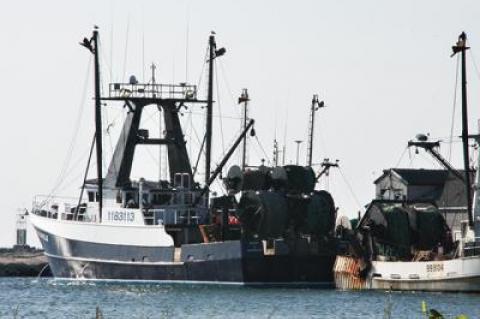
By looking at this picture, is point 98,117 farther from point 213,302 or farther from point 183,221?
point 213,302

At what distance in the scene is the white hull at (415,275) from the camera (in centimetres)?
6850

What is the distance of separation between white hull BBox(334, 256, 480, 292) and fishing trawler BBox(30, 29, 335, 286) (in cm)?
200

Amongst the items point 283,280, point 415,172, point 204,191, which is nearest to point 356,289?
point 283,280

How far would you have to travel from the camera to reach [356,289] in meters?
75.6

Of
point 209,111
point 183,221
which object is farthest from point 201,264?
point 209,111

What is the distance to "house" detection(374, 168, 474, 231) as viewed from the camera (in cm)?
10038

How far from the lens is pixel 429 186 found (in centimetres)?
10381

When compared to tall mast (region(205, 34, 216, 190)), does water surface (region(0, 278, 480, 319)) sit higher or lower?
A: lower

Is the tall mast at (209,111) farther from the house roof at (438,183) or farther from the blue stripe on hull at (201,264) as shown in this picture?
the house roof at (438,183)

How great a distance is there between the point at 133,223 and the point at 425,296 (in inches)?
751

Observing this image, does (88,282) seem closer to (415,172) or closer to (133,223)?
(133,223)

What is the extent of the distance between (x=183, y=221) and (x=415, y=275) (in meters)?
14.8

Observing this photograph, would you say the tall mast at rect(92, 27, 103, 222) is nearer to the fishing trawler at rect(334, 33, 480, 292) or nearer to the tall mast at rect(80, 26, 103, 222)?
the tall mast at rect(80, 26, 103, 222)

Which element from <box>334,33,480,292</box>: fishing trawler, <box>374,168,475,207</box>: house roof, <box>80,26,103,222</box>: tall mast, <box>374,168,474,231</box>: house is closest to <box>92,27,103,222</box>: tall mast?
<box>80,26,103,222</box>: tall mast
